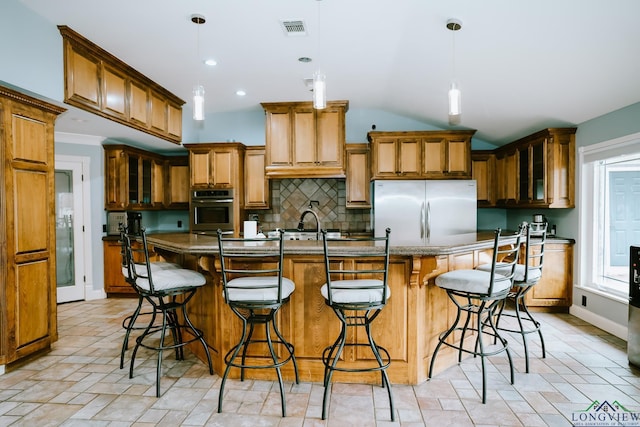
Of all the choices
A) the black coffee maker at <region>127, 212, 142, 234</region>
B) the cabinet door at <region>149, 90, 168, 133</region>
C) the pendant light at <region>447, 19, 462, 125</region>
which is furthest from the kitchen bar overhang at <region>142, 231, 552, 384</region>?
the black coffee maker at <region>127, 212, 142, 234</region>

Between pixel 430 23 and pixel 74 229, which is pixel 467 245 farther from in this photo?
pixel 74 229

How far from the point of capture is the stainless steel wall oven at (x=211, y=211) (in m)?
5.52

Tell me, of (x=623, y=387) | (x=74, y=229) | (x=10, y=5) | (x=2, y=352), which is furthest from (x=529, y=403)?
(x=74, y=229)

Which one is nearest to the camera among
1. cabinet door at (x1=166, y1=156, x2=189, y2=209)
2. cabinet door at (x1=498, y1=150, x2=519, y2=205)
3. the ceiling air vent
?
the ceiling air vent

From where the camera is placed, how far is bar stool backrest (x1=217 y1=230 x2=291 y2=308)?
7.69 feet

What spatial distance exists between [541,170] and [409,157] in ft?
5.43

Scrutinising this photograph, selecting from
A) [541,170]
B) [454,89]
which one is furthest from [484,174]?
[454,89]

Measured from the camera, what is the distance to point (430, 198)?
5195mm

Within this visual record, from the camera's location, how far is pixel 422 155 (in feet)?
17.8

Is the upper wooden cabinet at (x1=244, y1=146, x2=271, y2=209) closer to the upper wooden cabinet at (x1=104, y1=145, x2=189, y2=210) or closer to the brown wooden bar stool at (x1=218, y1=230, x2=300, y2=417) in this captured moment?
the upper wooden cabinet at (x1=104, y1=145, x2=189, y2=210)

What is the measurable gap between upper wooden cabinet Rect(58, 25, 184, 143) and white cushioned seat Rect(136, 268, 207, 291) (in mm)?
1790

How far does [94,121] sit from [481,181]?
5136 mm

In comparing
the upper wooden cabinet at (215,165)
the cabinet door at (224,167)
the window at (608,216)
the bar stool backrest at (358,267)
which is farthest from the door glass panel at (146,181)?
the window at (608,216)

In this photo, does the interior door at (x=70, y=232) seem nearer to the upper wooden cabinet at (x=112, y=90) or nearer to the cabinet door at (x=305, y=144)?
the upper wooden cabinet at (x=112, y=90)
